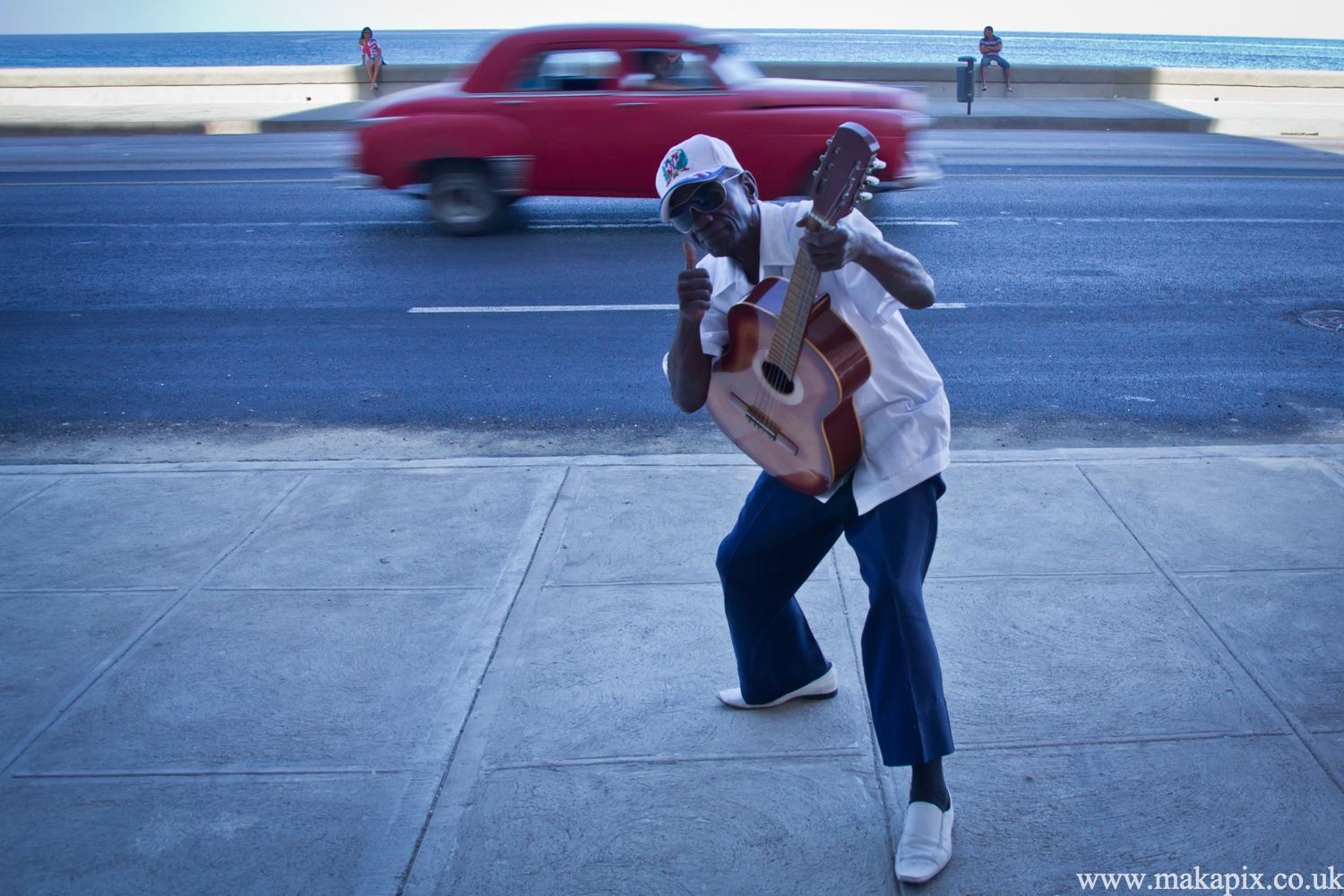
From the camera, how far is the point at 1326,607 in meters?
3.48

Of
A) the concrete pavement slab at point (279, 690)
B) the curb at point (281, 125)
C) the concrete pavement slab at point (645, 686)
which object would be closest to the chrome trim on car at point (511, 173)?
the concrete pavement slab at point (279, 690)

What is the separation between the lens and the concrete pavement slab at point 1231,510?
3.86 m

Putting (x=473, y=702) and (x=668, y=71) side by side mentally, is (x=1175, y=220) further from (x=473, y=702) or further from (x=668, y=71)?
(x=473, y=702)

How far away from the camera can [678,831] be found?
2592mm

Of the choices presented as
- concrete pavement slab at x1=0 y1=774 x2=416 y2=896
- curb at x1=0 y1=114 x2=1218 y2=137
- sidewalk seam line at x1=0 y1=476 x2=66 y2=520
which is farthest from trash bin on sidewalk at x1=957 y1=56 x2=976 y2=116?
concrete pavement slab at x1=0 y1=774 x2=416 y2=896

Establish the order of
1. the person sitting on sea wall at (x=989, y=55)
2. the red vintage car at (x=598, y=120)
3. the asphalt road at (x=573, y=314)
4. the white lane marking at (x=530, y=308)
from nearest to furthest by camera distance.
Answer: the asphalt road at (x=573, y=314), the white lane marking at (x=530, y=308), the red vintage car at (x=598, y=120), the person sitting on sea wall at (x=989, y=55)

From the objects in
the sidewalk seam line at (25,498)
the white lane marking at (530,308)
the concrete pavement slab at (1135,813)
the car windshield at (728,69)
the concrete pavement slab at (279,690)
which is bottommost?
the concrete pavement slab at (1135,813)

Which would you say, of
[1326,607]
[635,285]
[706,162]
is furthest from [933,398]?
[635,285]

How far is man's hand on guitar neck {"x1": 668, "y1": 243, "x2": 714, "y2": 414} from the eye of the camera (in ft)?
8.19

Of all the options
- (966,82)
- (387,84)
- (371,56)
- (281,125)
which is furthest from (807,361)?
(387,84)

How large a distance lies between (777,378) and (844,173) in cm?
58

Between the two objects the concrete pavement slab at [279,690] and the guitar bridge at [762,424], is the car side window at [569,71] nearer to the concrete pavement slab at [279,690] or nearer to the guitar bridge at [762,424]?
the concrete pavement slab at [279,690]

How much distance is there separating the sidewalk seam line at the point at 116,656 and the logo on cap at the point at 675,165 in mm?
2407

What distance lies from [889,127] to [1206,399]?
15.5 feet
